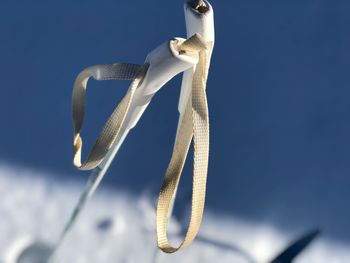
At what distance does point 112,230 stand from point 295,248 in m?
0.20

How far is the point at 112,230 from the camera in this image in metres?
0.63

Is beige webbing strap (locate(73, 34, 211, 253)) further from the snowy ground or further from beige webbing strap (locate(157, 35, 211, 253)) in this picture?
the snowy ground

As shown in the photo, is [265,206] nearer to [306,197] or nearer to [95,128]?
[306,197]

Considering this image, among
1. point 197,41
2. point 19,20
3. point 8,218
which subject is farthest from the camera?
point 19,20

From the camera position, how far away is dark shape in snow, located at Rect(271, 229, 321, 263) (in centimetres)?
63

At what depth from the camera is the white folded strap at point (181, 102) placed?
0.39m

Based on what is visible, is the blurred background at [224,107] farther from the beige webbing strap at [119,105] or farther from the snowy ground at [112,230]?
the beige webbing strap at [119,105]

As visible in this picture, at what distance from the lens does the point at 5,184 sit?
2.07 ft

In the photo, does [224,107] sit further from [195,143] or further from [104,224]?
[195,143]

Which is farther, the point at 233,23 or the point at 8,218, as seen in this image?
the point at 233,23

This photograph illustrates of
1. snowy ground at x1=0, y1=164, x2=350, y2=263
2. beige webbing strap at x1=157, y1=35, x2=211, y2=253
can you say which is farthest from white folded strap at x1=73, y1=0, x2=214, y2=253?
snowy ground at x1=0, y1=164, x2=350, y2=263

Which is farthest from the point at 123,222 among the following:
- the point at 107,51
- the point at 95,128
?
the point at 107,51

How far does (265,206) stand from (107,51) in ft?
0.88

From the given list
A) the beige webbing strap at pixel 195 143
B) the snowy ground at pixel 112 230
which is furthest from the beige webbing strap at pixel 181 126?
the snowy ground at pixel 112 230
